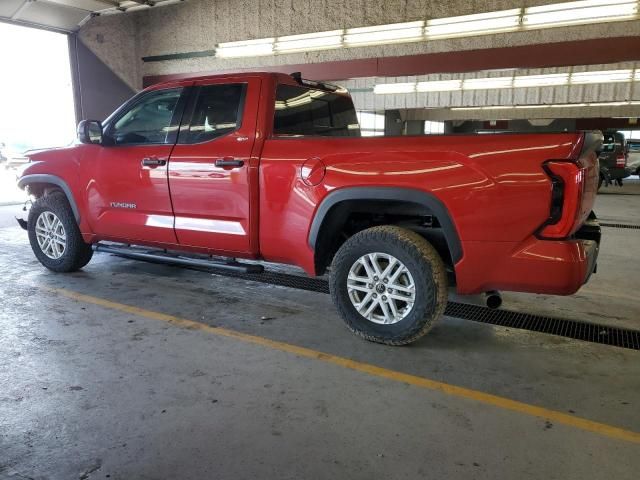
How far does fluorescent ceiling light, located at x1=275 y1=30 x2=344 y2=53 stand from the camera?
9688mm

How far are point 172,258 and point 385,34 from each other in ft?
22.6

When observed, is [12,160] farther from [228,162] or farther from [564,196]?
[564,196]

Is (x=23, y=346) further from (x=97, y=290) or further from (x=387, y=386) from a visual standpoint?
(x=387, y=386)

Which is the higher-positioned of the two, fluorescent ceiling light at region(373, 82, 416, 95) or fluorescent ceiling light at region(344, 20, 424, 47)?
fluorescent ceiling light at region(344, 20, 424, 47)

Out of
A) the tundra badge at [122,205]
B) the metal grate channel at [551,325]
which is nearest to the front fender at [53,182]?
the tundra badge at [122,205]

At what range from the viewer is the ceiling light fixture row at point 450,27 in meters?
7.59

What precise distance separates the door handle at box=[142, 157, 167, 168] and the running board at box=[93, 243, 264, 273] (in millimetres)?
802

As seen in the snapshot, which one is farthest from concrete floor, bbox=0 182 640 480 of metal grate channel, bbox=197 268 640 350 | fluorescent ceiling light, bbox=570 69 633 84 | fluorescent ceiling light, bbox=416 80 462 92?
fluorescent ceiling light, bbox=416 80 462 92

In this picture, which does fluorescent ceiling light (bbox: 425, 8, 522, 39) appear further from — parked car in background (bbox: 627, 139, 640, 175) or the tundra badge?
parked car in background (bbox: 627, 139, 640, 175)

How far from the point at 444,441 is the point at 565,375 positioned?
1098mm

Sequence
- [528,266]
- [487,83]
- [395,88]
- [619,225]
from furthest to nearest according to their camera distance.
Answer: [395,88]
[487,83]
[619,225]
[528,266]

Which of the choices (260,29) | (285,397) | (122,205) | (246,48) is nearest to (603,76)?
(260,29)

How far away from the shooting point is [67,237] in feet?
15.6

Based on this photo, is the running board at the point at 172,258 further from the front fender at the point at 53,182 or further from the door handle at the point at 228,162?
the door handle at the point at 228,162
